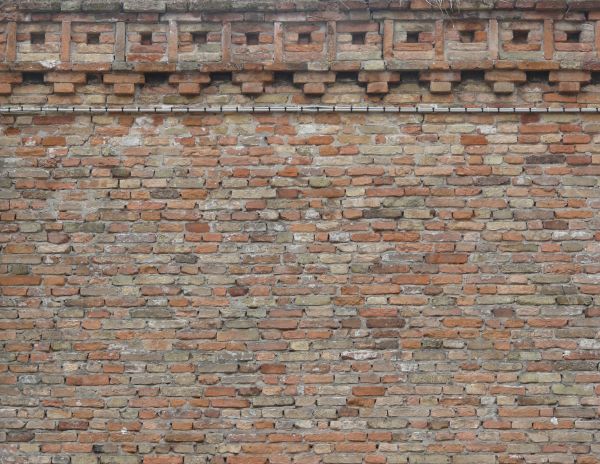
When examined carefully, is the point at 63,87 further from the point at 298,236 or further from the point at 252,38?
the point at 298,236

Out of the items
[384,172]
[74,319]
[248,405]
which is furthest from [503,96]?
[74,319]

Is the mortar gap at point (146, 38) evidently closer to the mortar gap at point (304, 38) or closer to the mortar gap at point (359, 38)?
the mortar gap at point (304, 38)

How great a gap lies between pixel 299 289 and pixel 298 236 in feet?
1.34

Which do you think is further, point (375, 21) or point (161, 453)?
point (375, 21)

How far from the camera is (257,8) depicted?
616 centimetres

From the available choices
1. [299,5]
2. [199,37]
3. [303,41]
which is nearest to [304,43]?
[303,41]

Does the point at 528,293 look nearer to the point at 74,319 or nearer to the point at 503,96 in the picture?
the point at 503,96

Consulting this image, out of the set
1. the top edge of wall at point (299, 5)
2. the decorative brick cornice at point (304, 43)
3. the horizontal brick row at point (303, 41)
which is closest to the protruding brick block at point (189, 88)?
the decorative brick cornice at point (304, 43)

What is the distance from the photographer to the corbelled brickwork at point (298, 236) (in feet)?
19.1

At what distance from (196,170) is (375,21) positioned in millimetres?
→ 1850

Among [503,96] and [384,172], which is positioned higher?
[503,96]

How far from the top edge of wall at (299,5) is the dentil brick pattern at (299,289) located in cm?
86

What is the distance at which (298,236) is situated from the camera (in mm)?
6004

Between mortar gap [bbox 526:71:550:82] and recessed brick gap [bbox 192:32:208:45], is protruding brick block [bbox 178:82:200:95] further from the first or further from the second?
mortar gap [bbox 526:71:550:82]
